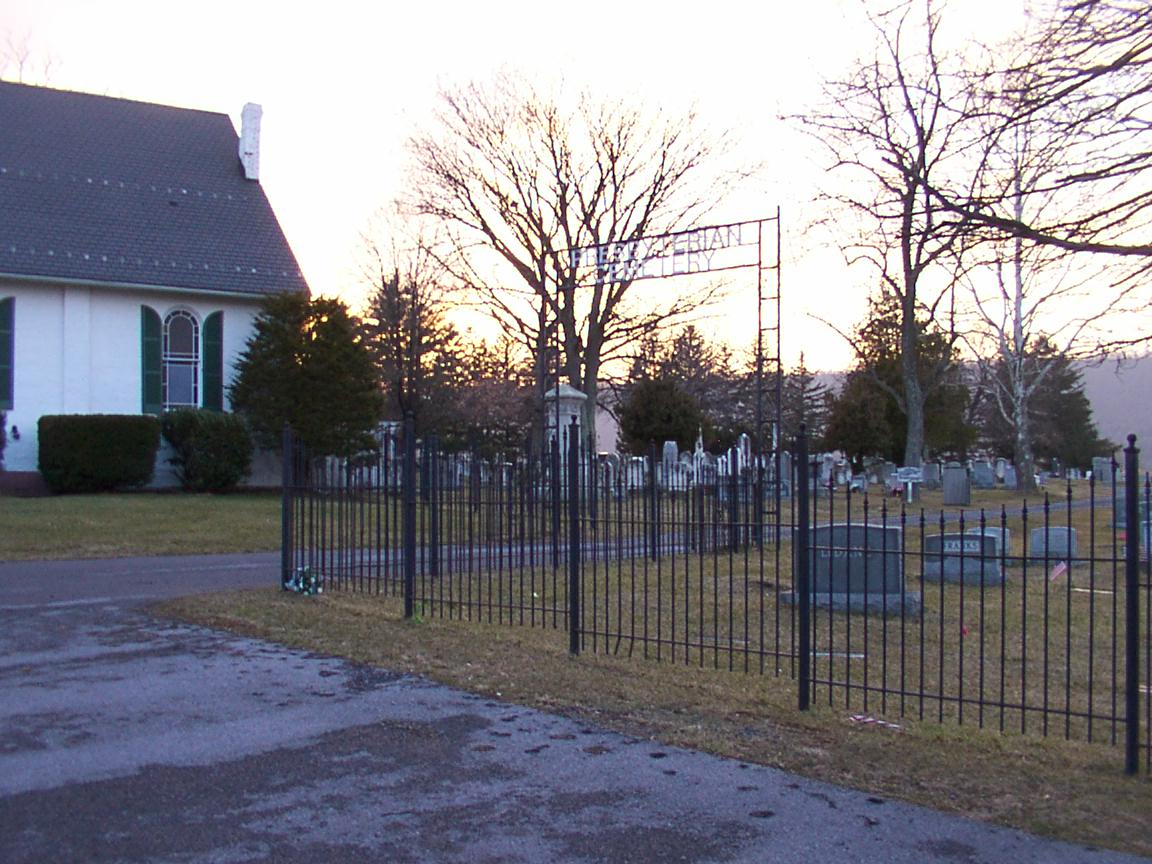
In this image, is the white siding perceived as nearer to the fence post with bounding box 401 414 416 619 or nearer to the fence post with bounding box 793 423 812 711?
the fence post with bounding box 401 414 416 619

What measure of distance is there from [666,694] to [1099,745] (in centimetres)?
284

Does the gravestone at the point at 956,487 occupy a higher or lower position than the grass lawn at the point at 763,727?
higher

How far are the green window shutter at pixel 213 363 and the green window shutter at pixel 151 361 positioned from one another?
3.80 feet

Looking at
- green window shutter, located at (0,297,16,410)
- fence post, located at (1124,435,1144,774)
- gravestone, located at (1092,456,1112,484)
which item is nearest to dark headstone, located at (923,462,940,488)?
gravestone, located at (1092,456,1112,484)

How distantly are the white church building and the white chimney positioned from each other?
40mm

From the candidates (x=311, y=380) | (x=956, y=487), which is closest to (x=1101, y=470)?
(x=956, y=487)

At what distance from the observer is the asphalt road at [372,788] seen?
16.9 feet

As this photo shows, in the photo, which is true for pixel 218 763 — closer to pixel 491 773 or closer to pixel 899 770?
pixel 491 773

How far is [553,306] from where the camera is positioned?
4028 cm

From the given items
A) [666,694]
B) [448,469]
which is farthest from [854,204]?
[448,469]

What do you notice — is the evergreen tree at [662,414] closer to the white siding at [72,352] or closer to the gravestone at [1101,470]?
the gravestone at [1101,470]

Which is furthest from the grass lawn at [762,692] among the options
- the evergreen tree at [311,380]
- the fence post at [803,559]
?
the evergreen tree at [311,380]

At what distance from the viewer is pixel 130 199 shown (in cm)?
3206

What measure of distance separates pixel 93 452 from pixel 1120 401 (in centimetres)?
6238
